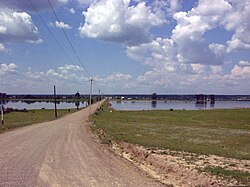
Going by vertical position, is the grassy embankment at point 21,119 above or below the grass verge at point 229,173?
below

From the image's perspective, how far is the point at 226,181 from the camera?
37.5 feet

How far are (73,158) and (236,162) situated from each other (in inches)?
266

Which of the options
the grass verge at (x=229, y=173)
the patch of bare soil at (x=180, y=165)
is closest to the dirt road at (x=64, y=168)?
the patch of bare soil at (x=180, y=165)

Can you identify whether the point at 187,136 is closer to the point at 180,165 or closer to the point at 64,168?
the point at 180,165

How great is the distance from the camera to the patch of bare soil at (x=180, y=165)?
39.9 ft

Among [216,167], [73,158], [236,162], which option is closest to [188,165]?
[216,167]

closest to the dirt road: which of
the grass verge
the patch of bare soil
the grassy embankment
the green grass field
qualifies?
the patch of bare soil

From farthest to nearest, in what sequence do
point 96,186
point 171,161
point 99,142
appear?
point 99,142 < point 171,161 < point 96,186

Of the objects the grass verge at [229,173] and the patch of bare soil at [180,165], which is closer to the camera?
the grass verge at [229,173]

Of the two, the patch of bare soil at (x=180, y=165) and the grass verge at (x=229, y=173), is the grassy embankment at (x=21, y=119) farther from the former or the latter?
the grass verge at (x=229, y=173)

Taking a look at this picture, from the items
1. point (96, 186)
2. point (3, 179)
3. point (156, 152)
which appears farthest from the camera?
point (156, 152)

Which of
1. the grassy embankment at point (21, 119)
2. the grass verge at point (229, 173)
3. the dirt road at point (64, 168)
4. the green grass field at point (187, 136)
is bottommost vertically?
the grassy embankment at point (21, 119)

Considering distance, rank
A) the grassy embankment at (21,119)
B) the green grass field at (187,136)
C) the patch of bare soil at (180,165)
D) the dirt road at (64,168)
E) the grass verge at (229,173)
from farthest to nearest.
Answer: the grassy embankment at (21,119) < the green grass field at (187,136) < the patch of bare soil at (180,165) < the dirt road at (64,168) < the grass verge at (229,173)

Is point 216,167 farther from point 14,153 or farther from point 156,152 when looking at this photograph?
point 14,153
